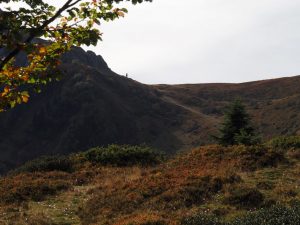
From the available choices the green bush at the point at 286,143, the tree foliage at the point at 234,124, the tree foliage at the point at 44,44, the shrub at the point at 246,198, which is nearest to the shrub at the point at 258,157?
the green bush at the point at 286,143

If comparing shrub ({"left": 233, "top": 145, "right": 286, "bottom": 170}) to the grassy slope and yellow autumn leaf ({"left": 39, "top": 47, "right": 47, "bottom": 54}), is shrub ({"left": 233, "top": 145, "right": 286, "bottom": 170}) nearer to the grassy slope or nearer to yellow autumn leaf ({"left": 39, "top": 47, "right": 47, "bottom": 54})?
the grassy slope

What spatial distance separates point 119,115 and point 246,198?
83.6m

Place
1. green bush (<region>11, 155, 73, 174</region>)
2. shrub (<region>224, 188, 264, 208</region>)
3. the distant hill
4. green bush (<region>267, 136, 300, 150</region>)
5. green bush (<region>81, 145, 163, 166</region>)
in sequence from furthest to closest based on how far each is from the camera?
the distant hill
green bush (<region>81, 145, 163, 166</region>)
green bush (<region>11, 155, 73, 174</region>)
green bush (<region>267, 136, 300, 150</region>)
shrub (<region>224, 188, 264, 208</region>)

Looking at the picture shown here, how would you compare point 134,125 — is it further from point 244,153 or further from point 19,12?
point 19,12

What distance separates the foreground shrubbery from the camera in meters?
12.4

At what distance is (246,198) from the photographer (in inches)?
652

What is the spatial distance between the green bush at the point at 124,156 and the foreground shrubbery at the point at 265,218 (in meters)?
13.6

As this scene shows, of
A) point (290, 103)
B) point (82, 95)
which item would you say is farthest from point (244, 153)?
point (82, 95)

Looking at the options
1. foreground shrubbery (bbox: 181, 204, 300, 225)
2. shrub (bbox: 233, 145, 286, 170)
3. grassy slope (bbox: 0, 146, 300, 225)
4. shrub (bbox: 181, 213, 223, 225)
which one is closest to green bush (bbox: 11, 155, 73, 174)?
grassy slope (bbox: 0, 146, 300, 225)

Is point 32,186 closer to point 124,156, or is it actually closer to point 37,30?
point 124,156

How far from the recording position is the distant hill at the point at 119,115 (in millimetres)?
87812

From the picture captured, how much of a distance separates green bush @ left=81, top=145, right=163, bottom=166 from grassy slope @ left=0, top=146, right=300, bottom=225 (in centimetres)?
280

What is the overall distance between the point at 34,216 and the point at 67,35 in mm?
10924

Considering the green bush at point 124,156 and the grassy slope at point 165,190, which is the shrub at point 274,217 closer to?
the grassy slope at point 165,190
